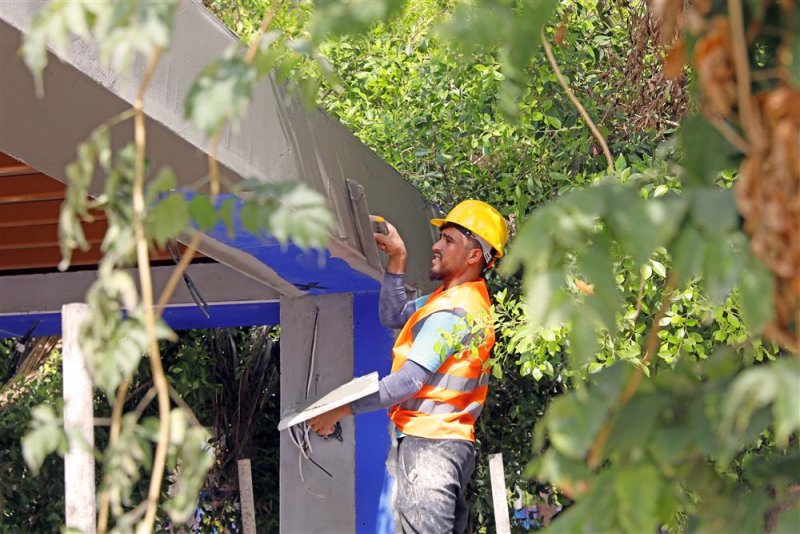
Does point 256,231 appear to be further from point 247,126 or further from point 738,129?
point 247,126

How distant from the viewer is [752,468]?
1.63 meters

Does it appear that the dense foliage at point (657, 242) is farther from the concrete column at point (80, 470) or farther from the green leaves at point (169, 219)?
the concrete column at point (80, 470)

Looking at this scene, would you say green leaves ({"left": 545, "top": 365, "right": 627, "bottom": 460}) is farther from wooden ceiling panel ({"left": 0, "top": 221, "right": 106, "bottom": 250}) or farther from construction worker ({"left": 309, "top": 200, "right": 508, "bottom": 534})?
wooden ceiling panel ({"left": 0, "top": 221, "right": 106, "bottom": 250})

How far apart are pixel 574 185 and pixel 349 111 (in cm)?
187

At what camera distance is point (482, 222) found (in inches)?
194

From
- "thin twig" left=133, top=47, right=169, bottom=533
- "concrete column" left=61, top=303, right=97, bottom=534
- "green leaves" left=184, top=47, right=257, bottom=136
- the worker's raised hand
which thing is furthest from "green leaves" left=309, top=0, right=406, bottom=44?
the worker's raised hand

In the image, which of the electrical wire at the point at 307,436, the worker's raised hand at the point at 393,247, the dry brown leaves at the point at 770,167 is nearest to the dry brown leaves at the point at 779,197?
the dry brown leaves at the point at 770,167

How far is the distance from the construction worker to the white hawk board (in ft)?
0.17

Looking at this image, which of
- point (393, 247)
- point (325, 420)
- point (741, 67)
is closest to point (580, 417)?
point (741, 67)

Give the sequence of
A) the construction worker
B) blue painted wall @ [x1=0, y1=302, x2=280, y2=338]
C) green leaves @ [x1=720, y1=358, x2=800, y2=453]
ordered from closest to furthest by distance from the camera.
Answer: green leaves @ [x1=720, y1=358, x2=800, y2=453] → the construction worker → blue painted wall @ [x1=0, y1=302, x2=280, y2=338]

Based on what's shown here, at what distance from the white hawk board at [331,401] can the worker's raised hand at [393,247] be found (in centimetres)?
52

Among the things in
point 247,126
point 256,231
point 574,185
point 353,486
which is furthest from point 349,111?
point 256,231

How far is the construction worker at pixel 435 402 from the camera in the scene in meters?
4.41

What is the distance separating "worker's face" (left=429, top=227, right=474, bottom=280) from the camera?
4902 mm
